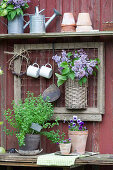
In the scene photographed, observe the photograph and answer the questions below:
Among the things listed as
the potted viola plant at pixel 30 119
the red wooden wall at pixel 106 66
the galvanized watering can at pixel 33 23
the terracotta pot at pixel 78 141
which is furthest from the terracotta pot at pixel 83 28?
the terracotta pot at pixel 78 141

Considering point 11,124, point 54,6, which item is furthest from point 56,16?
point 11,124

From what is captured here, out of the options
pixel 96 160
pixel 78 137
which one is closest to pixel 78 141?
pixel 78 137

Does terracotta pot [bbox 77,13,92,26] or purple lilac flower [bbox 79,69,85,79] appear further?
terracotta pot [bbox 77,13,92,26]

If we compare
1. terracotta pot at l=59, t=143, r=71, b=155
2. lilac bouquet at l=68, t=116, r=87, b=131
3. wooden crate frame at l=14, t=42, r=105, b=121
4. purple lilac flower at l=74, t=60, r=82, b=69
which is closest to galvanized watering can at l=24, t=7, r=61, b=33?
wooden crate frame at l=14, t=42, r=105, b=121

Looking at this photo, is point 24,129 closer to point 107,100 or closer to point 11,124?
point 11,124

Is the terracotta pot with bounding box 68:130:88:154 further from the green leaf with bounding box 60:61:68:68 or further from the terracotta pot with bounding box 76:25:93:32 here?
the terracotta pot with bounding box 76:25:93:32

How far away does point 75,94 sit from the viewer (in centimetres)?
452

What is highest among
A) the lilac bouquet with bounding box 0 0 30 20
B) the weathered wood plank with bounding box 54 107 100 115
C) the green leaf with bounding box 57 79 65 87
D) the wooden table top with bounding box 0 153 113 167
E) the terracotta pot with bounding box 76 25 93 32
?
the lilac bouquet with bounding box 0 0 30 20

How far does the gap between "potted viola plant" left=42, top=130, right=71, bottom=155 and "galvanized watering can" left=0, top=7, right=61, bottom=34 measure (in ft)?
3.56

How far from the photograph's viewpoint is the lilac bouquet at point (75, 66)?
14.6 ft

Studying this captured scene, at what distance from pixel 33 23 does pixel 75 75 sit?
713mm

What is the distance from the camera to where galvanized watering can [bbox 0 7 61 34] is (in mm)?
4562

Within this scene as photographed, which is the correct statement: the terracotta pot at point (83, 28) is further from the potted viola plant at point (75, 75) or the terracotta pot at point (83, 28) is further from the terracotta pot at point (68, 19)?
the potted viola plant at point (75, 75)

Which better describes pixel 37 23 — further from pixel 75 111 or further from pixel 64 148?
pixel 64 148
